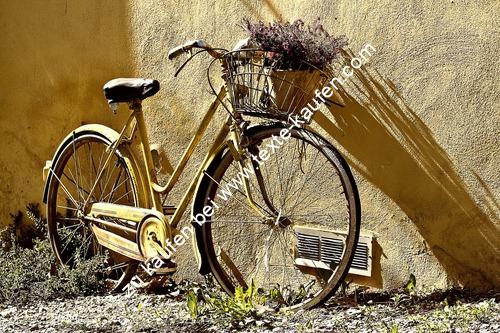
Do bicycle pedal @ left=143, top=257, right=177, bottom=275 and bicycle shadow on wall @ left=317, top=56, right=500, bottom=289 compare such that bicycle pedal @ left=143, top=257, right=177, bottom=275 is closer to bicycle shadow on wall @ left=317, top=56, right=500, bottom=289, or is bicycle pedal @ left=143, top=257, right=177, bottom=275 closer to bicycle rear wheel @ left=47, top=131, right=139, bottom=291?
bicycle rear wheel @ left=47, top=131, right=139, bottom=291

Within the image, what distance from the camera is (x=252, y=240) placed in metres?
5.75

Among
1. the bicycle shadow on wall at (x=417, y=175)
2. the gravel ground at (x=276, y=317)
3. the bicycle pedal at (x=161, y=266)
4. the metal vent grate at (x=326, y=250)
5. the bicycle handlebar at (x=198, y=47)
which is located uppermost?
the bicycle handlebar at (x=198, y=47)

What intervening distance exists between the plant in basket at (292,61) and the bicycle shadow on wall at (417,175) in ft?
1.15

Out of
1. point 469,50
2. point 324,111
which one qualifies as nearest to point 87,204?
point 324,111

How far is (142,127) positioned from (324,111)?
1048mm

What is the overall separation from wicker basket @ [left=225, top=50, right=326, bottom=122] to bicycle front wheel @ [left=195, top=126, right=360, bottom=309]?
0.55 feet

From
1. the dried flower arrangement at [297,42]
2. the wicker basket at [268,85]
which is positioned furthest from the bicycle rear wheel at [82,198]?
the dried flower arrangement at [297,42]

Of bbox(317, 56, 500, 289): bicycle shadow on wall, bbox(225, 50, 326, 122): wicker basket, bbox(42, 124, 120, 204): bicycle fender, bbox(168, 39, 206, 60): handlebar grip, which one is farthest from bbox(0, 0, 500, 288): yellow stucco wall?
bbox(168, 39, 206, 60): handlebar grip

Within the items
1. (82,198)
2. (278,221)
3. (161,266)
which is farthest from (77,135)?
(278,221)

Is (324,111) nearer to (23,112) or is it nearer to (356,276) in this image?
(356,276)

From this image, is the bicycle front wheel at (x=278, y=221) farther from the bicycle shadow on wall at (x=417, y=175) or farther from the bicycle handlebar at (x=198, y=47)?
the bicycle handlebar at (x=198, y=47)

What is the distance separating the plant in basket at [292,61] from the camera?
4.89 meters

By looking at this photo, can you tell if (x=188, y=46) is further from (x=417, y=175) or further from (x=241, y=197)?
(x=417, y=175)

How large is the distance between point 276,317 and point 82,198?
186 cm
